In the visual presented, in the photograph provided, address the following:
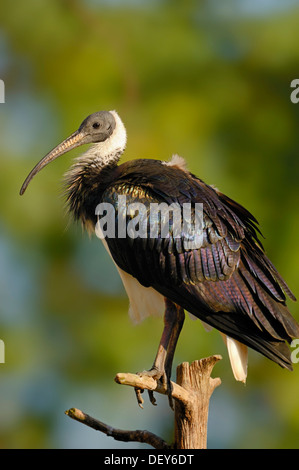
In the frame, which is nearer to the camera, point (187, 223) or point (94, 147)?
point (187, 223)

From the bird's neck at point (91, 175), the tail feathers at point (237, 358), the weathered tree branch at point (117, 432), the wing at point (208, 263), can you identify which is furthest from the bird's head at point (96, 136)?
the weathered tree branch at point (117, 432)

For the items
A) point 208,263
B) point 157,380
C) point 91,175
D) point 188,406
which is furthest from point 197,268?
point 91,175

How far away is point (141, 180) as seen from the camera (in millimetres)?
5961

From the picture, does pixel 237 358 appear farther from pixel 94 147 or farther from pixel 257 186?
pixel 257 186

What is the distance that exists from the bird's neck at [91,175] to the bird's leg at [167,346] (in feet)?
2.74

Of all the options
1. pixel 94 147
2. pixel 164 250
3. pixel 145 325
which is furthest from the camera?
pixel 145 325

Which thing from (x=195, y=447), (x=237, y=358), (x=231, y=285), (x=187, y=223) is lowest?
(x=195, y=447)

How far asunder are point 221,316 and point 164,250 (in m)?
0.54

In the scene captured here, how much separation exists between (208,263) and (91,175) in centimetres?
111

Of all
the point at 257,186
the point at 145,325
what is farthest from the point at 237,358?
the point at 257,186

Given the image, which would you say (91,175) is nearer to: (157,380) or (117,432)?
(157,380)

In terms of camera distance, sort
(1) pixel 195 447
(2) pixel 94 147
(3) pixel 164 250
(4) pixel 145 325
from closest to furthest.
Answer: (1) pixel 195 447 < (3) pixel 164 250 < (2) pixel 94 147 < (4) pixel 145 325

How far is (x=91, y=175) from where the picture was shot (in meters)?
6.39

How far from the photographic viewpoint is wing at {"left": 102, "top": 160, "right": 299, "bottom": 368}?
18.5ft
